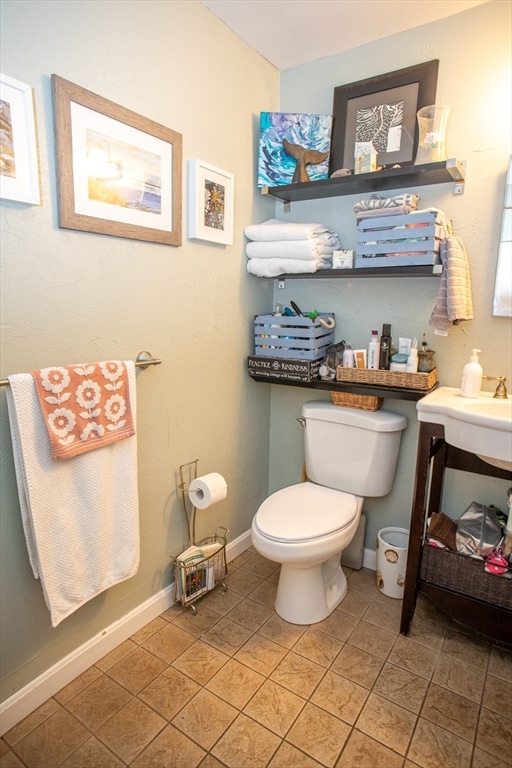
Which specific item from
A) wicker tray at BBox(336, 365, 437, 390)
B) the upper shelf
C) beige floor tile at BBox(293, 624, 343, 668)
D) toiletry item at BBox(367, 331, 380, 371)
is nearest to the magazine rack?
beige floor tile at BBox(293, 624, 343, 668)

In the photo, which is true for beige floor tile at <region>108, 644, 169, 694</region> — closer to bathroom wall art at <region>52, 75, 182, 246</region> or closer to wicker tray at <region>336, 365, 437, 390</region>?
wicker tray at <region>336, 365, 437, 390</region>

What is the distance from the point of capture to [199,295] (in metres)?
1.82

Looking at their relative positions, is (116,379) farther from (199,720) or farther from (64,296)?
(199,720)

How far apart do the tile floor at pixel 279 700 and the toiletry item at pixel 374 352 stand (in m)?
1.06

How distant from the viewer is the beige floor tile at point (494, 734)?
1273 mm

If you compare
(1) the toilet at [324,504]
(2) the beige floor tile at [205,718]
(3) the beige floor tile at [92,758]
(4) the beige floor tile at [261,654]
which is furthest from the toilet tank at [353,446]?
(3) the beige floor tile at [92,758]

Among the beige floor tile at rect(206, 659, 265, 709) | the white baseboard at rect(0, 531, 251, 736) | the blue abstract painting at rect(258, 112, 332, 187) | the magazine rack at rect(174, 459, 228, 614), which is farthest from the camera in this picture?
the blue abstract painting at rect(258, 112, 332, 187)

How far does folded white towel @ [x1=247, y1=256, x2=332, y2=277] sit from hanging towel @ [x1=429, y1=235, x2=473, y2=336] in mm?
495

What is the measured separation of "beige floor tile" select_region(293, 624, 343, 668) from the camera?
1.61 m

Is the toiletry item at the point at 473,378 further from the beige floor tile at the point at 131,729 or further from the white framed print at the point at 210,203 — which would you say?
the beige floor tile at the point at 131,729

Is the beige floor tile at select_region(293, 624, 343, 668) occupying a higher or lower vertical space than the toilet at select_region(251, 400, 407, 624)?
lower

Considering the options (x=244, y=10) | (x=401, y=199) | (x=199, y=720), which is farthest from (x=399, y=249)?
(x=199, y=720)

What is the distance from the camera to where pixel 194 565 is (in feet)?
5.98

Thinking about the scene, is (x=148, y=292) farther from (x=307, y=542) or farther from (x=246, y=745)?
(x=246, y=745)
